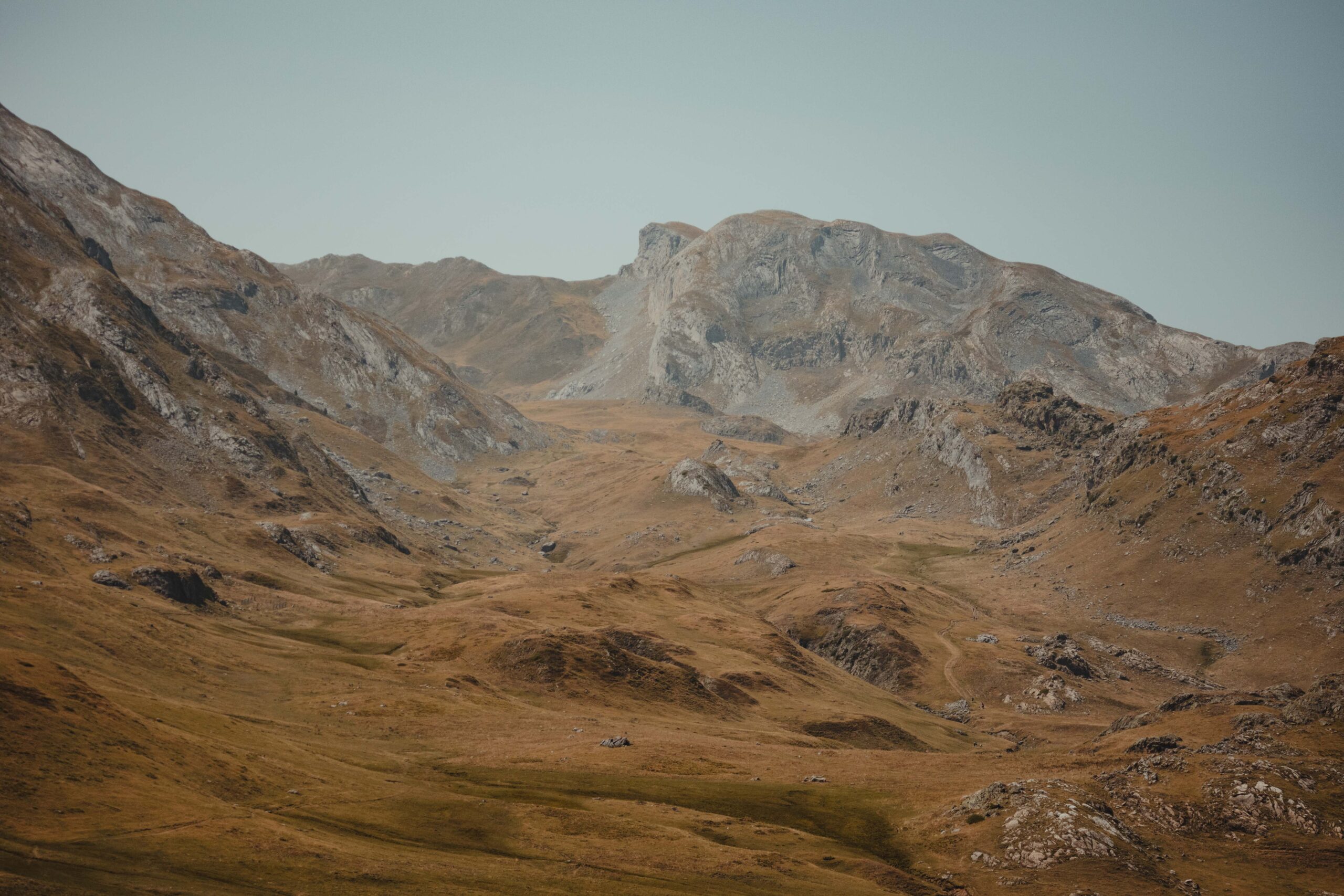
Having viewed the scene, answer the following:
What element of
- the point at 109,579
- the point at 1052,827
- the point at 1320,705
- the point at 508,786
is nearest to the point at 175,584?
the point at 109,579

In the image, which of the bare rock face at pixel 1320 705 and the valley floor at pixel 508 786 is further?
the bare rock face at pixel 1320 705

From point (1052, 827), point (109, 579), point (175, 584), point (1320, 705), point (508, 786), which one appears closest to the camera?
point (1052, 827)

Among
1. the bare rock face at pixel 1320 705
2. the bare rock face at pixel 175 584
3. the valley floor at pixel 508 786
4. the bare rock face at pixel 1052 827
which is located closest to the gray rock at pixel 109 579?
the valley floor at pixel 508 786

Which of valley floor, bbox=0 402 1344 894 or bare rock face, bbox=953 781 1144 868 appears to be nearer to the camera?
valley floor, bbox=0 402 1344 894

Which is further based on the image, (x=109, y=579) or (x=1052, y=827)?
(x=109, y=579)

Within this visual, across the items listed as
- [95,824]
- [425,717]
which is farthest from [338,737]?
[95,824]

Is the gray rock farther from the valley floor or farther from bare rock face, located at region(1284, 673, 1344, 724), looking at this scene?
bare rock face, located at region(1284, 673, 1344, 724)

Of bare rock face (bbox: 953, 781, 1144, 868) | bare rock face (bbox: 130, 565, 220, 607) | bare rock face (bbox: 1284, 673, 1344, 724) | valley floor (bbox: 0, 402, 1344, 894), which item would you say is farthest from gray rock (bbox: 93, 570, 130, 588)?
bare rock face (bbox: 1284, 673, 1344, 724)

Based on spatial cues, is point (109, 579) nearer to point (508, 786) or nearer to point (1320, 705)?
point (508, 786)

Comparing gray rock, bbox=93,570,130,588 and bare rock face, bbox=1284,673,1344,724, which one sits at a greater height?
bare rock face, bbox=1284,673,1344,724

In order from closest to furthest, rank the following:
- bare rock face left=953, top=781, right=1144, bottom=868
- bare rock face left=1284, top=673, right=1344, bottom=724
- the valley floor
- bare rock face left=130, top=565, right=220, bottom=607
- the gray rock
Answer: the valley floor
bare rock face left=953, top=781, right=1144, bottom=868
bare rock face left=1284, top=673, right=1344, bottom=724
the gray rock
bare rock face left=130, top=565, right=220, bottom=607

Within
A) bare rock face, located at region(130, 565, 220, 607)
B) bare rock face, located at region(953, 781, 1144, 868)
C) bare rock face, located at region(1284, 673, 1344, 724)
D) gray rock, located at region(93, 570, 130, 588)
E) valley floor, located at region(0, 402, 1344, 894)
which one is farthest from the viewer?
bare rock face, located at region(130, 565, 220, 607)

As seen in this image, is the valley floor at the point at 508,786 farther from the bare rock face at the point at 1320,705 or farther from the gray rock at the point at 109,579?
the bare rock face at the point at 1320,705

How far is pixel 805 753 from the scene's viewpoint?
138000 mm
